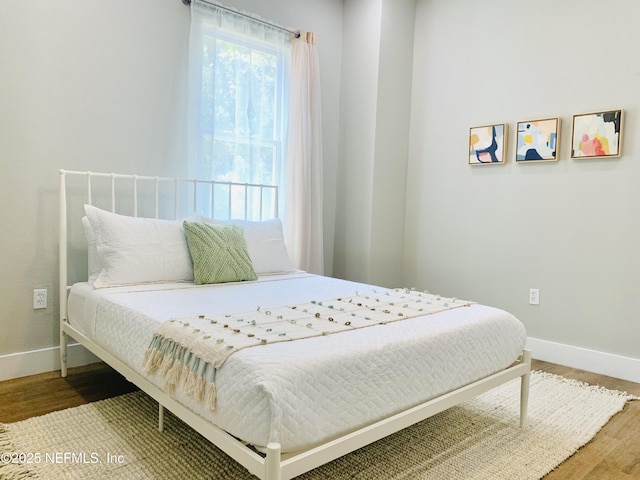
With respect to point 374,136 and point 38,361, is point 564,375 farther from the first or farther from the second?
point 38,361

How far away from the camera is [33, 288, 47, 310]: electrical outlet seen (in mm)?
2625

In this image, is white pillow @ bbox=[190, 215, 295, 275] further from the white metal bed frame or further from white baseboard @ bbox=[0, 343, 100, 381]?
white baseboard @ bbox=[0, 343, 100, 381]

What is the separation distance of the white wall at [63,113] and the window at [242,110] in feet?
0.54

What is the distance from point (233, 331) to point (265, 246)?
1.46 meters

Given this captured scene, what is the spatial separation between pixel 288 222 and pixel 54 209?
1.58 m

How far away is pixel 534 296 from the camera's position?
10.5 feet

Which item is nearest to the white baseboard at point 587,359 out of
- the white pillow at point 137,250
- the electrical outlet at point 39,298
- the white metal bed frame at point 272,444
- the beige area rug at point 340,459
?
the beige area rug at point 340,459

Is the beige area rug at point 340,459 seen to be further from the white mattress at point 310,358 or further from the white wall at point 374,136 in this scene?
the white wall at point 374,136

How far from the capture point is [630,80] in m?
2.75

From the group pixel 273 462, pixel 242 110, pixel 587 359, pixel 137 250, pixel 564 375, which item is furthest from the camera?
pixel 242 110

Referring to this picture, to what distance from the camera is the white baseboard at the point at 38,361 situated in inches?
99.8

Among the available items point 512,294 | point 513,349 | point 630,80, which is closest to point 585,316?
point 512,294

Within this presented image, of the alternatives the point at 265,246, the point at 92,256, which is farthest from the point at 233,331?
the point at 265,246

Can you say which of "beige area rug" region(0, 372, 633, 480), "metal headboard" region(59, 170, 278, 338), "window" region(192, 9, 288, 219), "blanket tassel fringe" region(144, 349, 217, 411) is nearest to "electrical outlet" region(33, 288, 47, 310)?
"metal headboard" region(59, 170, 278, 338)
